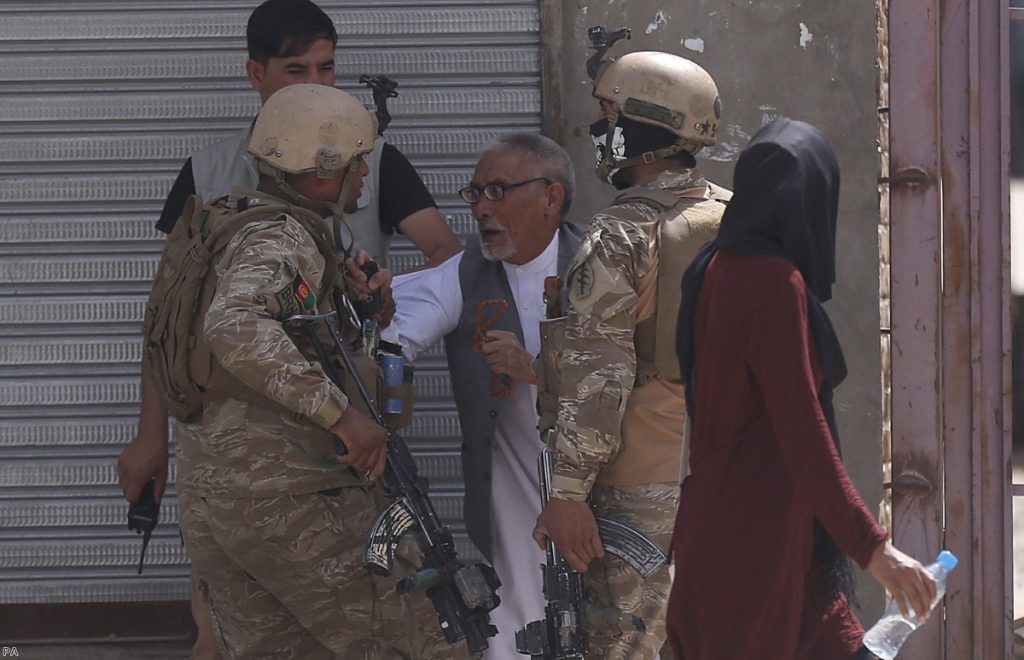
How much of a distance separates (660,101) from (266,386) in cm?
117

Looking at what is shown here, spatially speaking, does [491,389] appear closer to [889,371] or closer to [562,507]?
[562,507]

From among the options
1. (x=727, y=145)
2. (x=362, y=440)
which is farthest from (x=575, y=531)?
(x=727, y=145)

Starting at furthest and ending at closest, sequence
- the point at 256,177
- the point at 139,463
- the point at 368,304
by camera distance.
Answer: the point at 256,177 → the point at 139,463 → the point at 368,304

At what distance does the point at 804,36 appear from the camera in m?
4.76

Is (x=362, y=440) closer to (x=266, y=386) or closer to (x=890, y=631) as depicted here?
(x=266, y=386)

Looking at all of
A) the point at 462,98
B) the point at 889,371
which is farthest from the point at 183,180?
the point at 889,371

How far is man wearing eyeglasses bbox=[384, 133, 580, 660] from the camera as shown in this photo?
410cm

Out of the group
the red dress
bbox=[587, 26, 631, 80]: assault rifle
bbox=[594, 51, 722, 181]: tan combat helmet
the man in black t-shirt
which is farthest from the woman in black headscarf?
the man in black t-shirt

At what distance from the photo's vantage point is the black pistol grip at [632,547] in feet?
11.3

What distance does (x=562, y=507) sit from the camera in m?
3.45

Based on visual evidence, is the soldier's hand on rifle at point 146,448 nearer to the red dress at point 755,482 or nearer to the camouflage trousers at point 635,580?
the camouflage trousers at point 635,580

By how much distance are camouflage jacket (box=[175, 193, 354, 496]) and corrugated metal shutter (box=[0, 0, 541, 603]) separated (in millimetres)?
1236

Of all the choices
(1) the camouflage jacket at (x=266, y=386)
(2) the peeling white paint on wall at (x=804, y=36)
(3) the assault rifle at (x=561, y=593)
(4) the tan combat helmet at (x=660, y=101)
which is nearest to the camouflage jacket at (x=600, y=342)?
(3) the assault rifle at (x=561, y=593)

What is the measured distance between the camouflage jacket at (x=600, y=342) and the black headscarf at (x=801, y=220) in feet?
1.97
